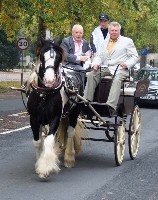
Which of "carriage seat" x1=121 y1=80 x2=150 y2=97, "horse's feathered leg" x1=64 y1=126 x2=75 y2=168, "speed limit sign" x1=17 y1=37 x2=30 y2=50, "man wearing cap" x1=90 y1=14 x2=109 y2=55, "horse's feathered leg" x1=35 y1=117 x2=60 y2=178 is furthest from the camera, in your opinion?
"speed limit sign" x1=17 y1=37 x2=30 y2=50

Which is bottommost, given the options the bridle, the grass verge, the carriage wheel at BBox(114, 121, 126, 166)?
the grass verge

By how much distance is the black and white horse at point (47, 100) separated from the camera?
8.46m

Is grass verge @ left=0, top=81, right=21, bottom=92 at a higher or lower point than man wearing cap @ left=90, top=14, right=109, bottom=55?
lower

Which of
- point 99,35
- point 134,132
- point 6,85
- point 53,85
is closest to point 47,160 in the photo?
point 53,85

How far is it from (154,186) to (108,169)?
142cm

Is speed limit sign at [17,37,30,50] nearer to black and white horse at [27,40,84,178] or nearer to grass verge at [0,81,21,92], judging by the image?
grass verge at [0,81,21,92]

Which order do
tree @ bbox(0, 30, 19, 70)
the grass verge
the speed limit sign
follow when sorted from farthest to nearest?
tree @ bbox(0, 30, 19, 70), the grass verge, the speed limit sign

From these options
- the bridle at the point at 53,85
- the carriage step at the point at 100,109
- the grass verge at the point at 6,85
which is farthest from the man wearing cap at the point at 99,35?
the grass verge at the point at 6,85

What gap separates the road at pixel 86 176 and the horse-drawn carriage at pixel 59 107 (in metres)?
0.26

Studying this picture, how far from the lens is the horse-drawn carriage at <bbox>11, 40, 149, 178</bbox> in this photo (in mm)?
8562

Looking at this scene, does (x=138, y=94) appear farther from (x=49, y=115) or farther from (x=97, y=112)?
(x=49, y=115)

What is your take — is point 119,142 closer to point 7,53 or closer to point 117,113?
point 117,113

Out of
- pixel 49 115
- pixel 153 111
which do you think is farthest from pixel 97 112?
pixel 153 111

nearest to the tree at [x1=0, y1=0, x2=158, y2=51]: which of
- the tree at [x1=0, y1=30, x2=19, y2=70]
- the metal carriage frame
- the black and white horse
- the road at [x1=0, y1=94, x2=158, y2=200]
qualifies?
the road at [x1=0, y1=94, x2=158, y2=200]
